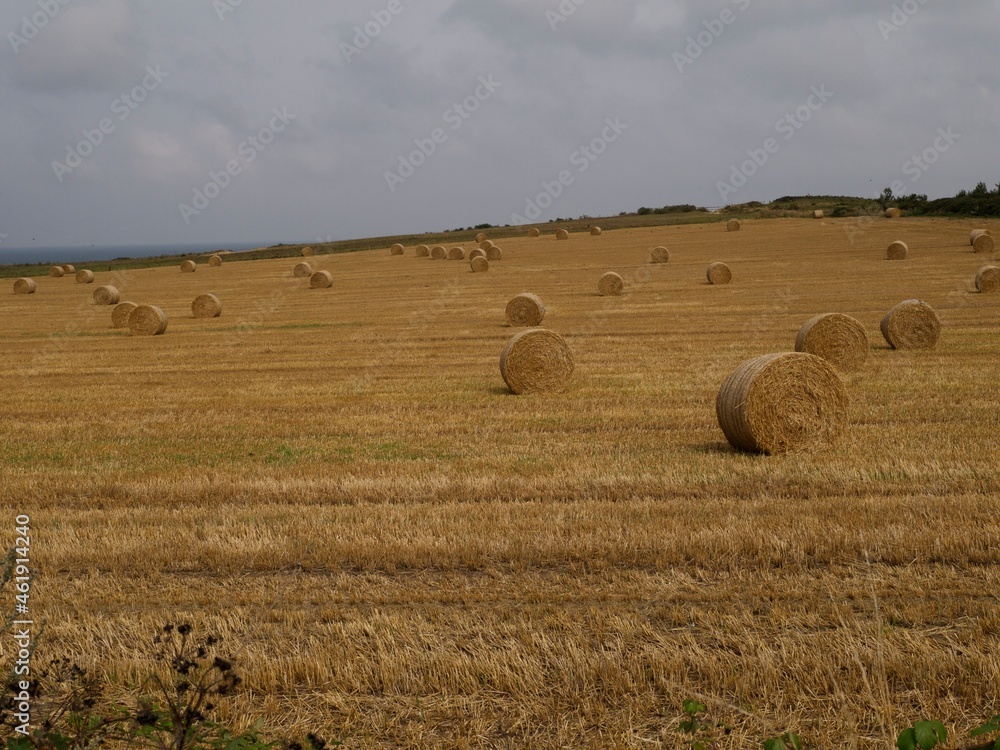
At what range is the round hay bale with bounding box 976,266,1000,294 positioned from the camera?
2608 centimetres

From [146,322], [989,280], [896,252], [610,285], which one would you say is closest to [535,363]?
[146,322]

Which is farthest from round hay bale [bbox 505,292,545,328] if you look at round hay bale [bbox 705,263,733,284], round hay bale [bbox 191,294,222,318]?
round hay bale [bbox 191,294,222,318]

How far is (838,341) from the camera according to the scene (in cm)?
1543

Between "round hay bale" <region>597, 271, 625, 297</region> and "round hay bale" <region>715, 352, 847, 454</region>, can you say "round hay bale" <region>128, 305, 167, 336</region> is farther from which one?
"round hay bale" <region>715, 352, 847, 454</region>

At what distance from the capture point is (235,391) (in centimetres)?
1518

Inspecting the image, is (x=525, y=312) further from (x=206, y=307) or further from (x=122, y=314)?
(x=122, y=314)

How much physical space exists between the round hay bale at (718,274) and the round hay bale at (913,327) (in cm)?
1437

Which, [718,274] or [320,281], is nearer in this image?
[718,274]

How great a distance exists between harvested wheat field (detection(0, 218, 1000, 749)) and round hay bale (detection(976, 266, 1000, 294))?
10242 millimetres

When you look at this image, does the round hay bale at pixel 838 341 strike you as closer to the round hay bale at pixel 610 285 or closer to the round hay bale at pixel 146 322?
the round hay bale at pixel 610 285

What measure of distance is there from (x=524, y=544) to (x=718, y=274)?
2649 cm

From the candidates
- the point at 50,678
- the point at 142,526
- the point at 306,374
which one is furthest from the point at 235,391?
the point at 50,678

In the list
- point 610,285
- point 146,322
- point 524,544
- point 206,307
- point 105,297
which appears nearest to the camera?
point 524,544

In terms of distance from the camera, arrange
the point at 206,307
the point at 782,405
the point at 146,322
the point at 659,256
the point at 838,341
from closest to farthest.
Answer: the point at 782,405, the point at 838,341, the point at 146,322, the point at 206,307, the point at 659,256
